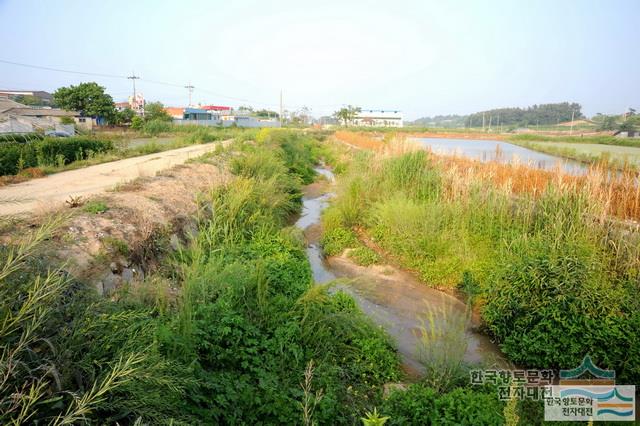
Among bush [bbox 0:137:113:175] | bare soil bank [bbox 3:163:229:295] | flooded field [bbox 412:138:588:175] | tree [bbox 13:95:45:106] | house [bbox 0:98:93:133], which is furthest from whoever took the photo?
tree [bbox 13:95:45:106]

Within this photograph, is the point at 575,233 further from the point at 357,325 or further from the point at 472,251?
the point at 357,325

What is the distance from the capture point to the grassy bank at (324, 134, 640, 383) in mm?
4859

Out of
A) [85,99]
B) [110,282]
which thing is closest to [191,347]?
[110,282]

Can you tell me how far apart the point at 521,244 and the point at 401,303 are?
2218mm

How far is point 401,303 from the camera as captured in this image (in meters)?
7.04

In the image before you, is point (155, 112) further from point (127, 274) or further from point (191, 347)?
point (191, 347)

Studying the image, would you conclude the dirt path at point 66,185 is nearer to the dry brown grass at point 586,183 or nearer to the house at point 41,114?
the dry brown grass at point 586,183

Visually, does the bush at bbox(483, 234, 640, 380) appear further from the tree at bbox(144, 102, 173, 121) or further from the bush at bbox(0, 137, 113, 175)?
the tree at bbox(144, 102, 173, 121)

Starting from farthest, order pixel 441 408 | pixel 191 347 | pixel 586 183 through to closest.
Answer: pixel 586 183
pixel 441 408
pixel 191 347

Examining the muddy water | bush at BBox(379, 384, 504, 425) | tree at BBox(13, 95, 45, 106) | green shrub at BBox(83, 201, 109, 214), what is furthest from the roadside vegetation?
tree at BBox(13, 95, 45, 106)

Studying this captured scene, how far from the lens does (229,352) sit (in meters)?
3.46

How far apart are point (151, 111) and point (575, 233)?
2264 inches

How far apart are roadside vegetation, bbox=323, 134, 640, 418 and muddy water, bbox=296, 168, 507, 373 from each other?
29 cm

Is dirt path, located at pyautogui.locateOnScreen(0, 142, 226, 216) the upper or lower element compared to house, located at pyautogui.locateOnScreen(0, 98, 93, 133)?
lower
